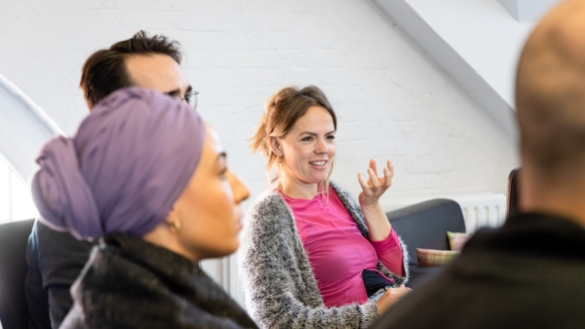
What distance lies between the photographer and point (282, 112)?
2.66 meters

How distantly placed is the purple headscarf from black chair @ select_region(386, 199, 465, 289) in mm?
1964

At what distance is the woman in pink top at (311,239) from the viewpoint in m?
2.24

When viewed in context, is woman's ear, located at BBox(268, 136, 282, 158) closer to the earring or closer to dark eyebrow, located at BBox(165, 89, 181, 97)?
dark eyebrow, located at BBox(165, 89, 181, 97)

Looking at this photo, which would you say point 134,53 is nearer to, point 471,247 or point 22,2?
point 22,2

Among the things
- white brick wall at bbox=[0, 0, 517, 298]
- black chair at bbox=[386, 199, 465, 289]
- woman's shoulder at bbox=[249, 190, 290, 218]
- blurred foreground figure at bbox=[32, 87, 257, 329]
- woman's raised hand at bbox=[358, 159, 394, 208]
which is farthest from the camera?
black chair at bbox=[386, 199, 465, 289]

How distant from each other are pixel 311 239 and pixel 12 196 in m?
1.60

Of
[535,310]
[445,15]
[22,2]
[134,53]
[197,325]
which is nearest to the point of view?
[535,310]

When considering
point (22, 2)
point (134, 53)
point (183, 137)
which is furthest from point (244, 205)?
point (183, 137)

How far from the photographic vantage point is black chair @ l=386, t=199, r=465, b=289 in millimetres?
3200

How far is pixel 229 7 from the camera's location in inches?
134

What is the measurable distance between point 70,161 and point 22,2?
213 centimetres

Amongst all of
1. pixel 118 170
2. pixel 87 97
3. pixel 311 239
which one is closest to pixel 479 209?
pixel 311 239

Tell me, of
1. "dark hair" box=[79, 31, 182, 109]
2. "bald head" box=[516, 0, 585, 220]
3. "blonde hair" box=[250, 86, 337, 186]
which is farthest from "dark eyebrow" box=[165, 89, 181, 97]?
"bald head" box=[516, 0, 585, 220]

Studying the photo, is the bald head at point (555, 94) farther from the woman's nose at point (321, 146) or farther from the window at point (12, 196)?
the window at point (12, 196)
